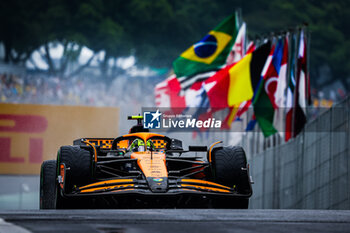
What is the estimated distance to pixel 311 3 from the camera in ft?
241

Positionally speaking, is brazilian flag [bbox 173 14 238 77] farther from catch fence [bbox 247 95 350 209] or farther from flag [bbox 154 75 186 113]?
catch fence [bbox 247 95 350 209]

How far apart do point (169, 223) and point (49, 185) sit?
5159 millimetres

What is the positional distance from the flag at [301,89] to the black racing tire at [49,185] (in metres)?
7.61

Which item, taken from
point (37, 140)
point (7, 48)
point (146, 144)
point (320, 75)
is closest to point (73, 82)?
point (7, 48)

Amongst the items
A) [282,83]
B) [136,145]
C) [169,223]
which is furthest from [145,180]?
[282,83]

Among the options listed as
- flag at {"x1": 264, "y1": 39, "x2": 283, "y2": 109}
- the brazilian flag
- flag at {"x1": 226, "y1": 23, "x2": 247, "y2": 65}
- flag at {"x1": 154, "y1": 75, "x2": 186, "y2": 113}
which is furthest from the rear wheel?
flag at {"x1": 226, "y1": 23, "x2": 247, "y2": 65}

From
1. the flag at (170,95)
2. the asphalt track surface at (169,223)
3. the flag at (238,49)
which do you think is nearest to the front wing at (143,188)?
the asphalt track surface at (169,223)

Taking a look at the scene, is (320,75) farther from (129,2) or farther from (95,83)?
(95,83)

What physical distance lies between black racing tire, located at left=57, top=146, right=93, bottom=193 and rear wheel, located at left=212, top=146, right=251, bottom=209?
1566mm

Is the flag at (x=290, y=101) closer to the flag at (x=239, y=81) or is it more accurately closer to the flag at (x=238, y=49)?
the flag at (x=239, y=81)

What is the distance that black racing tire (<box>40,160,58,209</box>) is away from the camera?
12633 mm

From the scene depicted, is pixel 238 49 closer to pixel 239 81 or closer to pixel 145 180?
pixel 239 81

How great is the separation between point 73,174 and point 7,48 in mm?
44235

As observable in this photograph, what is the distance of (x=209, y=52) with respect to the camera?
2422 centimetres
